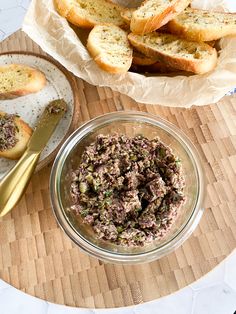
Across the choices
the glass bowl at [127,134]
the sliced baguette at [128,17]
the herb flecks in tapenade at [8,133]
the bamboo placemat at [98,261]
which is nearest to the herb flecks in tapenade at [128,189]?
the glass bowl at [127,134]

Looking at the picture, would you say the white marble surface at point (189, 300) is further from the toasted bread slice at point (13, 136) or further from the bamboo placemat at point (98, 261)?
the toasted bread slice at point (13, 136)

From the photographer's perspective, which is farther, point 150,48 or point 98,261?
point 150,48

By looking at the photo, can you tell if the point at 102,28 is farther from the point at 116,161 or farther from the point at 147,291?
the point at 147,291

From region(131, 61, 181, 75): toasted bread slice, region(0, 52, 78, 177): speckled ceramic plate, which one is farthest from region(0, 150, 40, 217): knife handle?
region(131, 61, 181, 75): toasted bread slice

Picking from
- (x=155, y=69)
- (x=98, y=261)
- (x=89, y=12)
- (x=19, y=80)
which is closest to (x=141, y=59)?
(x=155, y=69)

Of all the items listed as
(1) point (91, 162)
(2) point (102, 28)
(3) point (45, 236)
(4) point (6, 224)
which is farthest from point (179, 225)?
(2) point (102, 28)

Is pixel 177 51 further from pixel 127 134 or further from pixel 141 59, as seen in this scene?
pixel 127 134

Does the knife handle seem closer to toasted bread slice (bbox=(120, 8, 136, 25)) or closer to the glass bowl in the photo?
the glass bowl
